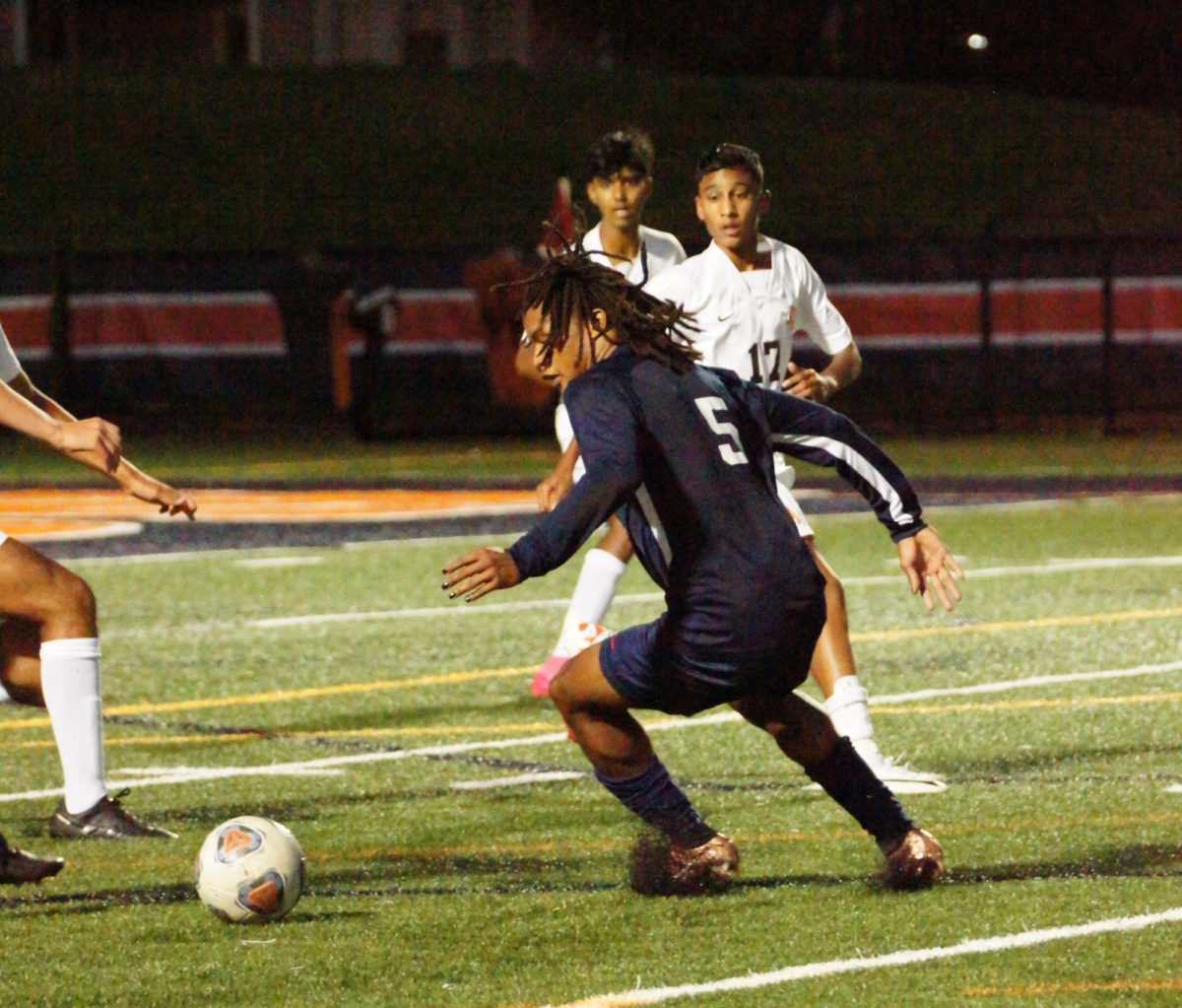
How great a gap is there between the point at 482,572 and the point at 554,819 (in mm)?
2171

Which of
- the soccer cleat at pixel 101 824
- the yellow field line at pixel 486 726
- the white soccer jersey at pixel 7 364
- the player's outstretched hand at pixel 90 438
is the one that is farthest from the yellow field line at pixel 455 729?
the player's outstretched hand at pixel 90 438

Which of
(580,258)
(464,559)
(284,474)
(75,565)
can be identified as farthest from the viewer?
(284,474)

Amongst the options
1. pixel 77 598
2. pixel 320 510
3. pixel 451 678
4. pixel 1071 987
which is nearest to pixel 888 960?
pixel 1071 987

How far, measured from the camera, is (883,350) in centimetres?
2786

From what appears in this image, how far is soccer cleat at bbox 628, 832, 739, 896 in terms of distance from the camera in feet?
21.3

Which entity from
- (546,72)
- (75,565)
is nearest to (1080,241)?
(75,565)

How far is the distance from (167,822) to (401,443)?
18.9 metres

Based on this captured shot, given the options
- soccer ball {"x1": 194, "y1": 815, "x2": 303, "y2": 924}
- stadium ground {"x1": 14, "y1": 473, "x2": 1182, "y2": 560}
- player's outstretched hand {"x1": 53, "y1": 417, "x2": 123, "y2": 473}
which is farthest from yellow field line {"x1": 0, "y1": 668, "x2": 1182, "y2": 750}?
Result: stadium ground {"x1": 14, "y1": 473, "x2": 1182, "y2": 560}

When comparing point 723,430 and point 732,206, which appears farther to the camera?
point 732,206

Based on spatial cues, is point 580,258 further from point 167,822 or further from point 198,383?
point 198,383

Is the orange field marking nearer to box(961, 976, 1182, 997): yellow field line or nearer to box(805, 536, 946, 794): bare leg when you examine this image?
box(805, 536, 946, 794): bare leg

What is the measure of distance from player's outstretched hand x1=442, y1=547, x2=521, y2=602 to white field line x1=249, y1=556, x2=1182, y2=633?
23.3 feet

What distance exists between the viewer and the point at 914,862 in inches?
252

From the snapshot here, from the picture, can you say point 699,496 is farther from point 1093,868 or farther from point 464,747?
point 464,747
